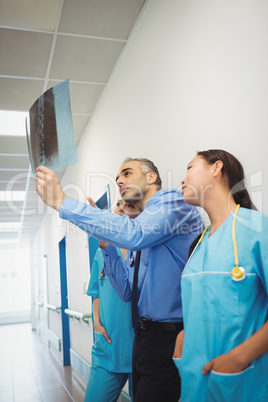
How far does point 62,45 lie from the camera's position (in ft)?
9.90

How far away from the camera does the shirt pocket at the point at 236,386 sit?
3.16 ft

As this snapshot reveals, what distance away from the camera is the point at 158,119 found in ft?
7.74

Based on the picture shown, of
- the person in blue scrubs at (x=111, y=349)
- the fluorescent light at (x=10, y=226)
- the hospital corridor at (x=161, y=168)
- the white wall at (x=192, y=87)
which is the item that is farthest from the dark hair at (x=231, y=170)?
the fluorescent light at (x=10, y=226)

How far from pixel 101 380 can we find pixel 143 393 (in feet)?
2.19

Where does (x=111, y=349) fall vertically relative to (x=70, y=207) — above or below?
below

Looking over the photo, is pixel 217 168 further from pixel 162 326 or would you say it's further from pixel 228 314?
pixel 162 326

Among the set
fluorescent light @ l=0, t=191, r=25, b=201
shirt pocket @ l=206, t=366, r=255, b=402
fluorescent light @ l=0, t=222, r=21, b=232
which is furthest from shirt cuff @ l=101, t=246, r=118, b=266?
fluorescent light @ l=0, t=222, r=21, b=232

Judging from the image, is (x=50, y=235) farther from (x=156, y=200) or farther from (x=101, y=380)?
(x=156, y=200)

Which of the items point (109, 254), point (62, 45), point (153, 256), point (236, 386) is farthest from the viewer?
point (62, 45)

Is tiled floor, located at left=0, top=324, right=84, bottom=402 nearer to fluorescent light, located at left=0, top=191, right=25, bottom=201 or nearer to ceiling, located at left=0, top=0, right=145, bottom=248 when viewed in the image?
fluorescent light, located at left=0, top=191, right=25, bottom=201

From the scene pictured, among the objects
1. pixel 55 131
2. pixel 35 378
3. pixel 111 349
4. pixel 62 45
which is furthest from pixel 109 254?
pixel 35 378

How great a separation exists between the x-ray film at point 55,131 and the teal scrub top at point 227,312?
63cm

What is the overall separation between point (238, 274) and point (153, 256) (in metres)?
0.58

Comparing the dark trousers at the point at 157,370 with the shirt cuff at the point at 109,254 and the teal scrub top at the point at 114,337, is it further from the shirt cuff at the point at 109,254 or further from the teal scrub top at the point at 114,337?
the teal scrub top at the point at 114,337
